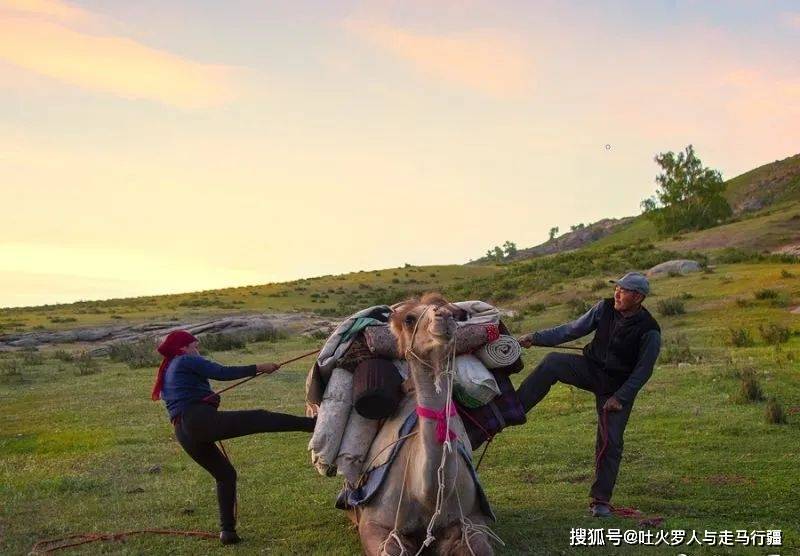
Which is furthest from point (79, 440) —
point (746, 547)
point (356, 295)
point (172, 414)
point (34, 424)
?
point (356, 295)

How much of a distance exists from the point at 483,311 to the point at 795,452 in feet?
18.9

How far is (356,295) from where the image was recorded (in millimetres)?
72562

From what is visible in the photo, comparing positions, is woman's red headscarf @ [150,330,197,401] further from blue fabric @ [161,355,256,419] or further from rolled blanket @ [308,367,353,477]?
rolled blanket @ [308,367,353,477]

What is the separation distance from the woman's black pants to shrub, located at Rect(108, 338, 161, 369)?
1981 cm

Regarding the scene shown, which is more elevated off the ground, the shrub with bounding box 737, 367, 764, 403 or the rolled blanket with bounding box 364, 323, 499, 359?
the rolled blanket with bounding box 364, 323, 499, 359

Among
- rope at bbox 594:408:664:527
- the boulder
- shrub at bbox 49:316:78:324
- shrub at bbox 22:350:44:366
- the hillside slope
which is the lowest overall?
rope at bbox 594:408:664:527

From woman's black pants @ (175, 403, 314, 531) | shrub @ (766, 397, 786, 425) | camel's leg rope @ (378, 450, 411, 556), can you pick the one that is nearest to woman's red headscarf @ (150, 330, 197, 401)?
woman's black pants @ (175, 403, 314, 531)

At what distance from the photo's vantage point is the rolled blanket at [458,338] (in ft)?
27.8

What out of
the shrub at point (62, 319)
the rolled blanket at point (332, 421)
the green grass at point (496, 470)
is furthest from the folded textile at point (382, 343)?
the shrub at point (62, 319)

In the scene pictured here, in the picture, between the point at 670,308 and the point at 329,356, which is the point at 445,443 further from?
the point at 670,308

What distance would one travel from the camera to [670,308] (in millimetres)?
28719

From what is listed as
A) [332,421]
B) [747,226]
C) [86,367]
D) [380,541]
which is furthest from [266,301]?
[380,541]

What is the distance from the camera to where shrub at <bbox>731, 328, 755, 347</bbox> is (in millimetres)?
21859

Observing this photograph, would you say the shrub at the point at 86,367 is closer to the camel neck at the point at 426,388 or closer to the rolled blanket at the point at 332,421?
the rolled blanket at the point at 332,421
